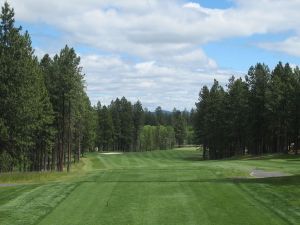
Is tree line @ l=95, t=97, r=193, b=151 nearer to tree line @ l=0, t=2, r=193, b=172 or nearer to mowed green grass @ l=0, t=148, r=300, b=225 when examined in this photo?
tree line @ l=0, t=2, r=193, b=172

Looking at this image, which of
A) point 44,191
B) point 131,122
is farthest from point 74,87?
point 131,122

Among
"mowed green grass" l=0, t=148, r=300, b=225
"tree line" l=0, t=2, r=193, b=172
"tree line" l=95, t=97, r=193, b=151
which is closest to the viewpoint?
"mowed green grass" l=0, t=148, r=300, b=225

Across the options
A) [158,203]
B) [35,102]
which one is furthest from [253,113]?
[158,203]

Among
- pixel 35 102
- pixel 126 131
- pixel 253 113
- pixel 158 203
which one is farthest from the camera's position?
pixel 126 131

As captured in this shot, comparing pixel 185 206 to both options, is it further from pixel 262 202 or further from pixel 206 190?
pixel 206 190

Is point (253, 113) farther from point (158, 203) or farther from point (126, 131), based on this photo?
point (126, 131)

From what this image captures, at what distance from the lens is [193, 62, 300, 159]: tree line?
79.5 metres

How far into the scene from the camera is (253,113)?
3334 inches

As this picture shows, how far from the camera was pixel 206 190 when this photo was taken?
2481 centimetres

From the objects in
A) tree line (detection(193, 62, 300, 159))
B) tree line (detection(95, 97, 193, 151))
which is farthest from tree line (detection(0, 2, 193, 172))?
tree line (detection(95, 97, 193, 151))

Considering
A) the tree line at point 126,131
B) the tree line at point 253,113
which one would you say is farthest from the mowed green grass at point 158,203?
the tree line at point 126,131

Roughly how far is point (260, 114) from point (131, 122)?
75243mm

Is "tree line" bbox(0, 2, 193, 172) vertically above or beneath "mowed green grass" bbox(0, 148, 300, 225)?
above

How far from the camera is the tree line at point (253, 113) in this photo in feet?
261
